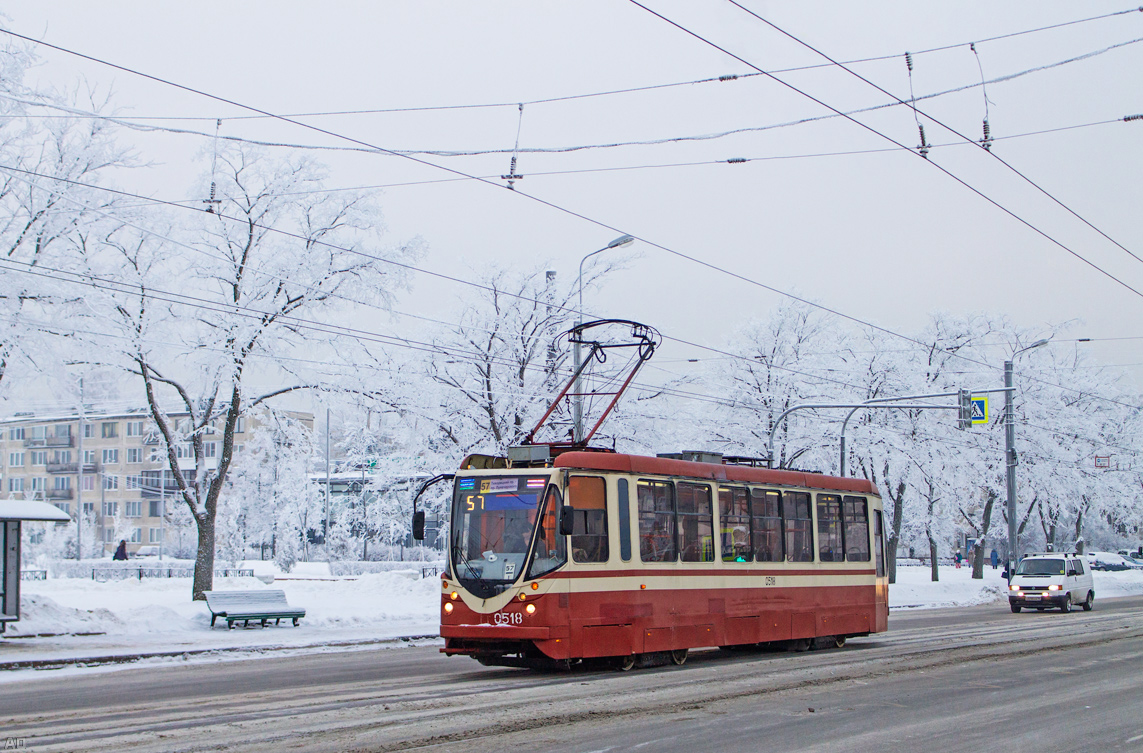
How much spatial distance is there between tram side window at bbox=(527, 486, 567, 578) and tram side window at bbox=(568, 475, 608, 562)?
194 mm

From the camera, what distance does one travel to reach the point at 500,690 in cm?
1274

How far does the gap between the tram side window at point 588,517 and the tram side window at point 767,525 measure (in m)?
3.72

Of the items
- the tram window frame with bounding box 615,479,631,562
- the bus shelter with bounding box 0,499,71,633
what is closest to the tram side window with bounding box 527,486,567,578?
the tram window frame with bounding box 615,479,631,562

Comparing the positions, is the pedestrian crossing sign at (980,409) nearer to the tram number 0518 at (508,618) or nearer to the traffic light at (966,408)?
the traffic light at (966,408)

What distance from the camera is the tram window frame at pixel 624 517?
49.0 ft

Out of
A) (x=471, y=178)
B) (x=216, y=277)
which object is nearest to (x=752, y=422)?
(x=216, y=277)

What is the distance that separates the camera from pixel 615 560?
1476 cm

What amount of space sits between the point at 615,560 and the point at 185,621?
12.2 m

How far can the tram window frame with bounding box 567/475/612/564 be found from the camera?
14.4 metres

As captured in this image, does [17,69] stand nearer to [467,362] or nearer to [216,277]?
[216,277]

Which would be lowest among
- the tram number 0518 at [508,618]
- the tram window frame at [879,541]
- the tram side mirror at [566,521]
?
the tram number 0518 at [508,618]

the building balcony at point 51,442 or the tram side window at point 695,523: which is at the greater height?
the building balcony at point 51,442

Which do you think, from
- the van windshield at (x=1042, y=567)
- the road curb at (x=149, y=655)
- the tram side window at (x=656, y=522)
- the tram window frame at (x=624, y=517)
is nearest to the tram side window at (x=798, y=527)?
the tram side window at (x=656, y=522)

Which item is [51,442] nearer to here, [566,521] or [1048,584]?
[1048,584]
